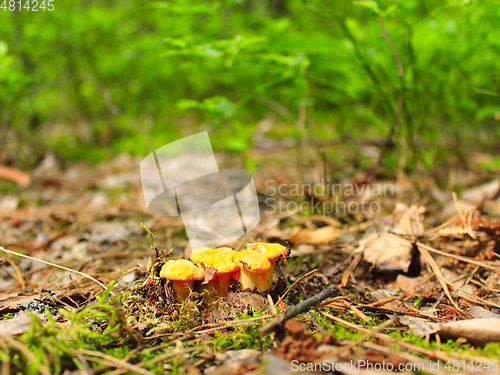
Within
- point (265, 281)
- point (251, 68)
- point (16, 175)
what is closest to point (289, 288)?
point (265, 281)

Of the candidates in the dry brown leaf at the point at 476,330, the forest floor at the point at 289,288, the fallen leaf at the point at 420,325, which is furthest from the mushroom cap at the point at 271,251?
the dry brown leaf at the point at 476,330

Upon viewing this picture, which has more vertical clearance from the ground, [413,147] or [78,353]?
[413,147]

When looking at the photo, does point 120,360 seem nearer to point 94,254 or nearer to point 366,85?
point 94,254

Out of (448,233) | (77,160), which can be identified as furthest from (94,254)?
(77,160)

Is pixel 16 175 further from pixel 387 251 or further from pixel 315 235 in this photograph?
pixel 387 251

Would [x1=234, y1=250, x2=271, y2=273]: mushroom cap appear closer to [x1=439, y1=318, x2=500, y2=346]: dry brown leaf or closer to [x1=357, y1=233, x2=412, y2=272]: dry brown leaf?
[x1=439, y1=318, x2=500, y2=346]: dry brown leaf

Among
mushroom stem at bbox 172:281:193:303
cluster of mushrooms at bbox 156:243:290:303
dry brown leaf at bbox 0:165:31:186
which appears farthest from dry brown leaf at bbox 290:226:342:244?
dry brown leaf at bbox 0:165:31:186
